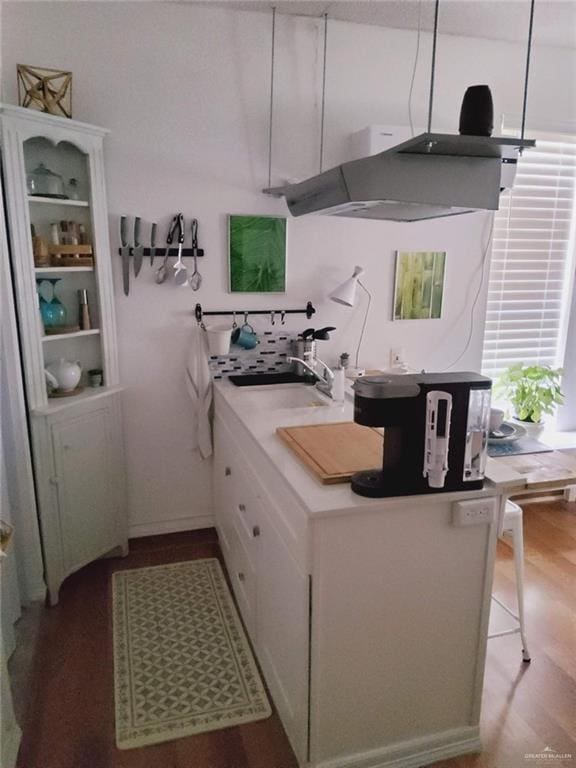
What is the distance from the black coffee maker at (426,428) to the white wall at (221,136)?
1588 millimetres

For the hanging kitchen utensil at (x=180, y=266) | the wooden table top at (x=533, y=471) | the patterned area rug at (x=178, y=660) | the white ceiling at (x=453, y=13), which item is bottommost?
the patterned area rug at (x=178, y=660)

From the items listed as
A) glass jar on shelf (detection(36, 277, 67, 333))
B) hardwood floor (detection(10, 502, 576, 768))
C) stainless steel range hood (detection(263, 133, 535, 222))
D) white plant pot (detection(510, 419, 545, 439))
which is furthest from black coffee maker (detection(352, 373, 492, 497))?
white plant pot (detection(510, 419, 545, 439))

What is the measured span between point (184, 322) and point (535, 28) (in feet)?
7.84

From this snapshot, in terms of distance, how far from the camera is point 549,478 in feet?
5.71

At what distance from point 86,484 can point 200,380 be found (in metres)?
0.74

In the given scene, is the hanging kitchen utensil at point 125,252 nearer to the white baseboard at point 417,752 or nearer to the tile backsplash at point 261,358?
the tile backsplash at point 261,358

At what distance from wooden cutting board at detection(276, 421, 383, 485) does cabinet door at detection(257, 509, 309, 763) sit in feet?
0.86

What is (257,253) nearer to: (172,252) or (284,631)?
(172,252)

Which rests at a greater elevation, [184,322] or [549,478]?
[184,322]

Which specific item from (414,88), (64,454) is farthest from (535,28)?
(64,454)

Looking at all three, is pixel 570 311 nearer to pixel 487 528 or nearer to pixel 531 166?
pixel 531 166

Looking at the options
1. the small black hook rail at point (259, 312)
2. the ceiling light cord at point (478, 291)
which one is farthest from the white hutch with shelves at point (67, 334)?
the ceiling light cord at point (478, 291)

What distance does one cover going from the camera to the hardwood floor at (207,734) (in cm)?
172

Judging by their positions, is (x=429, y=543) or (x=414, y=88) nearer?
(x=429, y=543)
